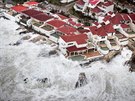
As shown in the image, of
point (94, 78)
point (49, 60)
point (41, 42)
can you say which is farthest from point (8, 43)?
point (94, 78)

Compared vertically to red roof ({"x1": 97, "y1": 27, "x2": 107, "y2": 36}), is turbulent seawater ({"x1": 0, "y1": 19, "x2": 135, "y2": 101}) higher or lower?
lower

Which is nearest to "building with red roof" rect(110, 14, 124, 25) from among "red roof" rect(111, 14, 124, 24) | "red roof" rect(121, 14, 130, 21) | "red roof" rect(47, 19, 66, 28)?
"red roof" rect(111, 14, 124, 24)

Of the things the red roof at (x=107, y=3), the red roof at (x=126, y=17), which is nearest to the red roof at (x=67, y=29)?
the red roof at (x=126, y=17)

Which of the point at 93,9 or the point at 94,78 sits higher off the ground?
the point at 93,9

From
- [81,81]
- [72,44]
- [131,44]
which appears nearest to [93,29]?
[72,44]

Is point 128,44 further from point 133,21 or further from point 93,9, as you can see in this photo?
point 93,9

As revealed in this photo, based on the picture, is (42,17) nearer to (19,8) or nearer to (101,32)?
(19,8)

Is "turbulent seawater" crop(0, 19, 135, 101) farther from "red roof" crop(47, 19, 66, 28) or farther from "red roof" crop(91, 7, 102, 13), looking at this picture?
"red roof" crop(91, 7, 102, 13)

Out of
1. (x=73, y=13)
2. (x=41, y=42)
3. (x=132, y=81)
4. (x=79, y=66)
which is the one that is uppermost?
(x=73, y=13)
